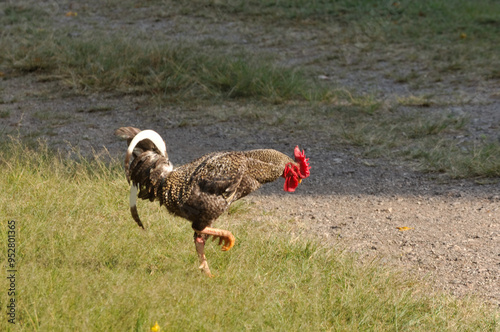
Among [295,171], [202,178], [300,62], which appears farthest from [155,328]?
[300,62]

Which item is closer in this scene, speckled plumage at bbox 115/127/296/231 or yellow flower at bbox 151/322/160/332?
yellow flower at bbox 151/322/160/332

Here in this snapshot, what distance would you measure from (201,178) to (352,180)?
8.45 feet

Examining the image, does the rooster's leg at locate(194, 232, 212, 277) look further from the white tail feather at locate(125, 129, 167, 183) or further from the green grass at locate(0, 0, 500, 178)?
the green grass at locate(0, 0, 500, 178)

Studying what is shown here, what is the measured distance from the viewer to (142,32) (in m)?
11.0

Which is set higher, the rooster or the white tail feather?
the white tail feather

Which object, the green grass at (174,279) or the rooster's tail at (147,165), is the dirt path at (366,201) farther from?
the rooster's tail at (147,165)

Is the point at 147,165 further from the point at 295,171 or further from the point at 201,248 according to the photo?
the point at 295,171

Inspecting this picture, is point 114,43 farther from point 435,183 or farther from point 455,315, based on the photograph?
point 455,315

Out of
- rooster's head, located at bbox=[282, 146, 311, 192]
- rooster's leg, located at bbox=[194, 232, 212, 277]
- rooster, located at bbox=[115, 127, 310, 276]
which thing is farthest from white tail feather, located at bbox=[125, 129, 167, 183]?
rooster's head, located at bbox=[282, 146, 311, 192]

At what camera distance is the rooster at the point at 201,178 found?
3.58 metres

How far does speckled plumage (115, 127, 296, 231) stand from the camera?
11.7 feet

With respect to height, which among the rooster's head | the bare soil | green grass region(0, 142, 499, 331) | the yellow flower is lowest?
the bare soil

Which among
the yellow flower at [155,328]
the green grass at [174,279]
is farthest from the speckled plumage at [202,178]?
the yellow flower at [155,328]

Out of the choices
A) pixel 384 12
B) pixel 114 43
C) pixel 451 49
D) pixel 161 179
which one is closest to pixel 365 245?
pixel 161 179
